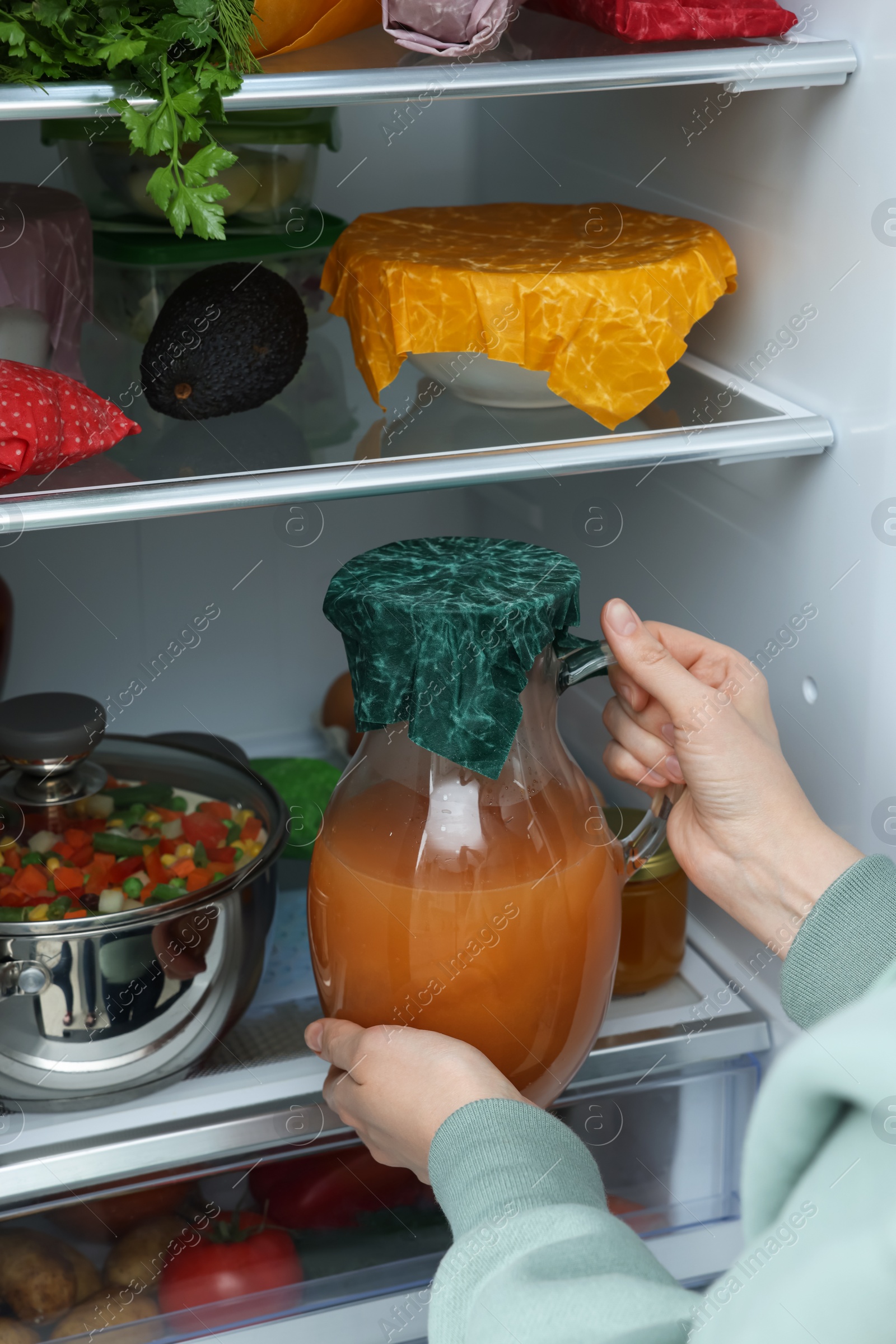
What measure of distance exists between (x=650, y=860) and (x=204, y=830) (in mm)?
390

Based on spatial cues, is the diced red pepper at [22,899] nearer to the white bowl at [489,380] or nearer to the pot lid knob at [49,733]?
the pot lid knob at [49,733]

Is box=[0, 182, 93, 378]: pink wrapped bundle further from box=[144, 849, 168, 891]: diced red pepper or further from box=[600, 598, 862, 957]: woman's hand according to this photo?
box=[600, 598, 862, 957]: woman's hand

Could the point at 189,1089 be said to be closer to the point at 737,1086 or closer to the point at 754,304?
the point at 737,1086

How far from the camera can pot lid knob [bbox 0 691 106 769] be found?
963 millimetres

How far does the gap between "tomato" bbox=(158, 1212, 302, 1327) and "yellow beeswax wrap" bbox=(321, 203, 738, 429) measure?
72cm

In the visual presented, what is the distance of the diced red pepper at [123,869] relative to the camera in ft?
3.24

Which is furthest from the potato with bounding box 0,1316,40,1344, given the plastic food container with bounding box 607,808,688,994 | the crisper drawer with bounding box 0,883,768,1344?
the plastic food container with bounding box 607,808,688,994

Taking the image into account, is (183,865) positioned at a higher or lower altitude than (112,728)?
higher

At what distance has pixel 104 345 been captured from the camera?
1.14 meters

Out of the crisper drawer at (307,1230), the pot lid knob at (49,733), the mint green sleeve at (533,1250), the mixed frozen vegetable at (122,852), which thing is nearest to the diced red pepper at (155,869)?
the mixed frozen vegetable at (122,852)

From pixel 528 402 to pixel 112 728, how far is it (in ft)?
2.38

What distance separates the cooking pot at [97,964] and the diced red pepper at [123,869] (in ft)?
0.18

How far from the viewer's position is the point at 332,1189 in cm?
109

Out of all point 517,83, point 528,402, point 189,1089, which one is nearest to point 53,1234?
point 189,1089
